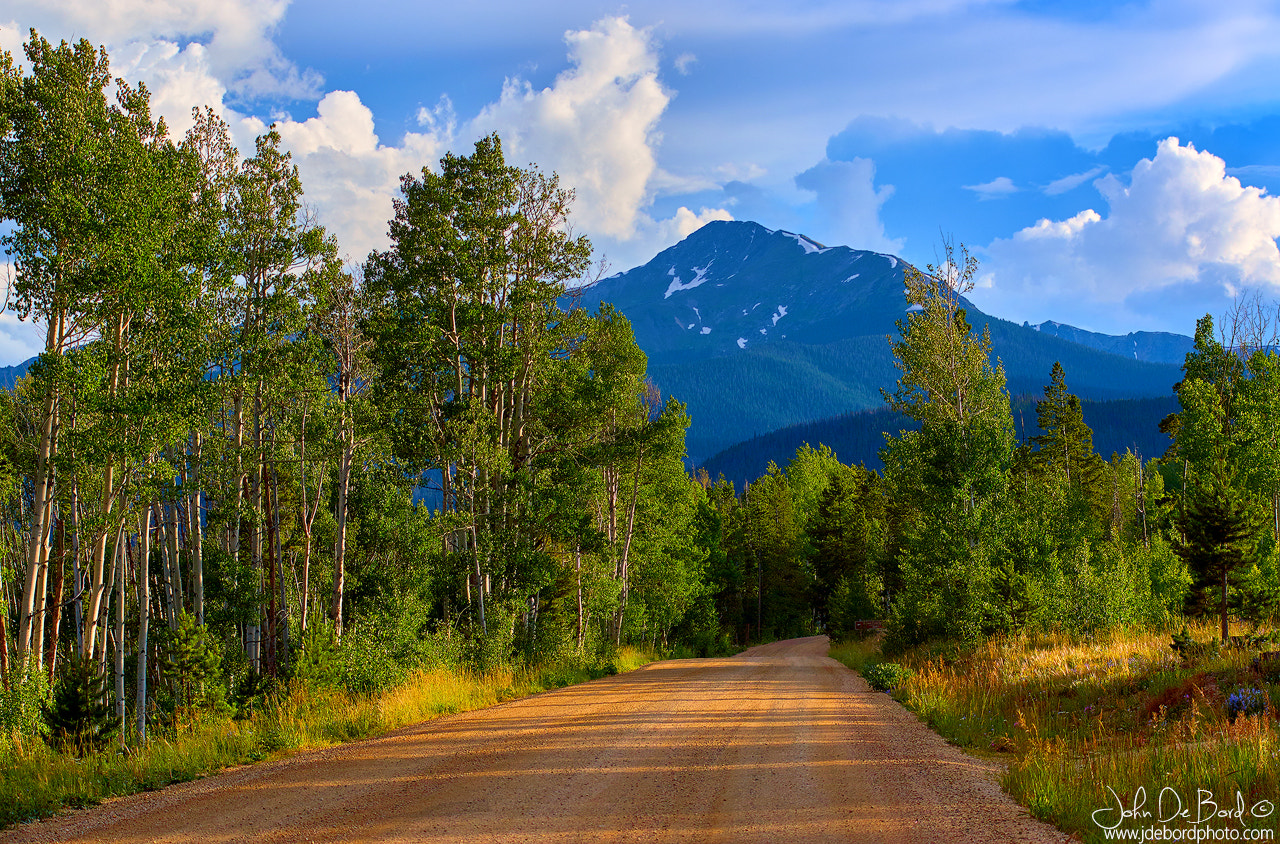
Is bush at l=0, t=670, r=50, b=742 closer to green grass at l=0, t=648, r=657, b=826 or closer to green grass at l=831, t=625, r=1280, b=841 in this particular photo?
green grass at l=0, t=648, r=657, b=826

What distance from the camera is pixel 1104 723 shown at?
9.98 m

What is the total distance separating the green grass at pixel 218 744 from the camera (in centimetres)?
730

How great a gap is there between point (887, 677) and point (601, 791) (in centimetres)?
1145

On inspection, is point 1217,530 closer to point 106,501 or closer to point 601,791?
point 601,791

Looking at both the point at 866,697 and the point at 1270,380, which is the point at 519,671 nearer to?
the point at 866,697

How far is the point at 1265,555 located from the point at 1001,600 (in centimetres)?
1530

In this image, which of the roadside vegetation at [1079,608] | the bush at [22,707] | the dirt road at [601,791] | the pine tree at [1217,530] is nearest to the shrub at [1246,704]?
the roadside vegetation at [1079,608]

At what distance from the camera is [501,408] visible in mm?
21969
